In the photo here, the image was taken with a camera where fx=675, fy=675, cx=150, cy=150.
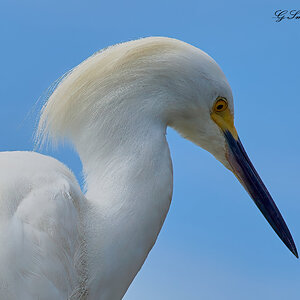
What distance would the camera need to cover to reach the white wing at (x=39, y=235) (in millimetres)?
2602

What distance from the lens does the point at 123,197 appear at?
292 cm

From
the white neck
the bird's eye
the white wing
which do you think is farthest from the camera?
the bird's eye

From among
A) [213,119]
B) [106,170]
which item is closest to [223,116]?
[213,119]

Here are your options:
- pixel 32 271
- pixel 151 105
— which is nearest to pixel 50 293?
pixel 32 271

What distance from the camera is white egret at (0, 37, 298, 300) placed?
8.73 feet

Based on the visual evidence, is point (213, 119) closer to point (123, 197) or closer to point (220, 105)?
point (220, 105)

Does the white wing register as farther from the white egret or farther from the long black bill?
the long black bill

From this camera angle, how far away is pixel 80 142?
9.91 ft

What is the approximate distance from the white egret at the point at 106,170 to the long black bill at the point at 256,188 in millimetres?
166

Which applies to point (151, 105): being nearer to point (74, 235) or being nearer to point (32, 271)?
point (74, 235)

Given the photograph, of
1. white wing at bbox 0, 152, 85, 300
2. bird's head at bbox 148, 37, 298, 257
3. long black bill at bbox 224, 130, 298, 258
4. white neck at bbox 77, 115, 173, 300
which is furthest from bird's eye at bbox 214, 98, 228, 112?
white wing at bbox 0, 152, 85, 300

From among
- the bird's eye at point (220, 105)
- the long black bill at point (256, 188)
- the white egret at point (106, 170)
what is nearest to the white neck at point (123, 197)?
the white egret at point (106, 170)

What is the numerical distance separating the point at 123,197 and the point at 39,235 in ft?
1.44

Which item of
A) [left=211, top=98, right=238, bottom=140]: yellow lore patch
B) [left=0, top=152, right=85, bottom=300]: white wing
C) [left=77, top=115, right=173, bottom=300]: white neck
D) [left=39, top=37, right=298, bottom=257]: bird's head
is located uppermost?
[left=211, top=98, right=238, bottom=140]: yellow lore patch
